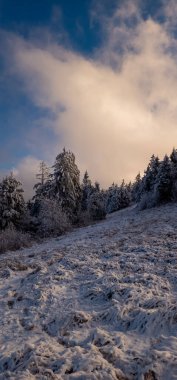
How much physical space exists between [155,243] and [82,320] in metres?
10.5

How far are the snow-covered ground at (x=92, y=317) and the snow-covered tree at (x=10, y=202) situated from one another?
71.9 feet

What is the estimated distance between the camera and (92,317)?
31.9ft

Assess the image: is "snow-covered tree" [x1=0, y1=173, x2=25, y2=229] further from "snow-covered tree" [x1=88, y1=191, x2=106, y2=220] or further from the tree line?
"snow-covered tree" [x1=88, y1=191, x2=106, y2=220]

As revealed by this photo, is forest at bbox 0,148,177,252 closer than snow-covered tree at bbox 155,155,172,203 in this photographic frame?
Yes

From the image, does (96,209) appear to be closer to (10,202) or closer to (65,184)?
(65,184)

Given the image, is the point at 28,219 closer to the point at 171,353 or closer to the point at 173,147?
the point at 173,147

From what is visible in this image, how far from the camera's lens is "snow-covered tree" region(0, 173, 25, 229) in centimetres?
3894

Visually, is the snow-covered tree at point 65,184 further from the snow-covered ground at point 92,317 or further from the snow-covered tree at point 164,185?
the snow-covered ground at point 92,317

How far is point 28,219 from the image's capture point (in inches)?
1581

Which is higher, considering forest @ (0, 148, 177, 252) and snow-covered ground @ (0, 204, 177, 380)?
forest @ (0, 148, 177, 252)

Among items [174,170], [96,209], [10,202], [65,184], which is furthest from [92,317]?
[96,209]

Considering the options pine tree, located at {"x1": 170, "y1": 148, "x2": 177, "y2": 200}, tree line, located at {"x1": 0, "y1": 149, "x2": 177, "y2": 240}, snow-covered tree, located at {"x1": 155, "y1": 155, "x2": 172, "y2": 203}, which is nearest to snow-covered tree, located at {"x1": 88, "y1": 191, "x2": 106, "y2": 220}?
tree line, located at {"x1": 0, "y1": 149, "x2": 177, "y2": 240}

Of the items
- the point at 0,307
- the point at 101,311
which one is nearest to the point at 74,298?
the point at 101,311

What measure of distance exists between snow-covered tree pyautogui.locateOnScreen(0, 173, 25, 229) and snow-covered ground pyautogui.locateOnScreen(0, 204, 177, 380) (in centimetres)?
2191
